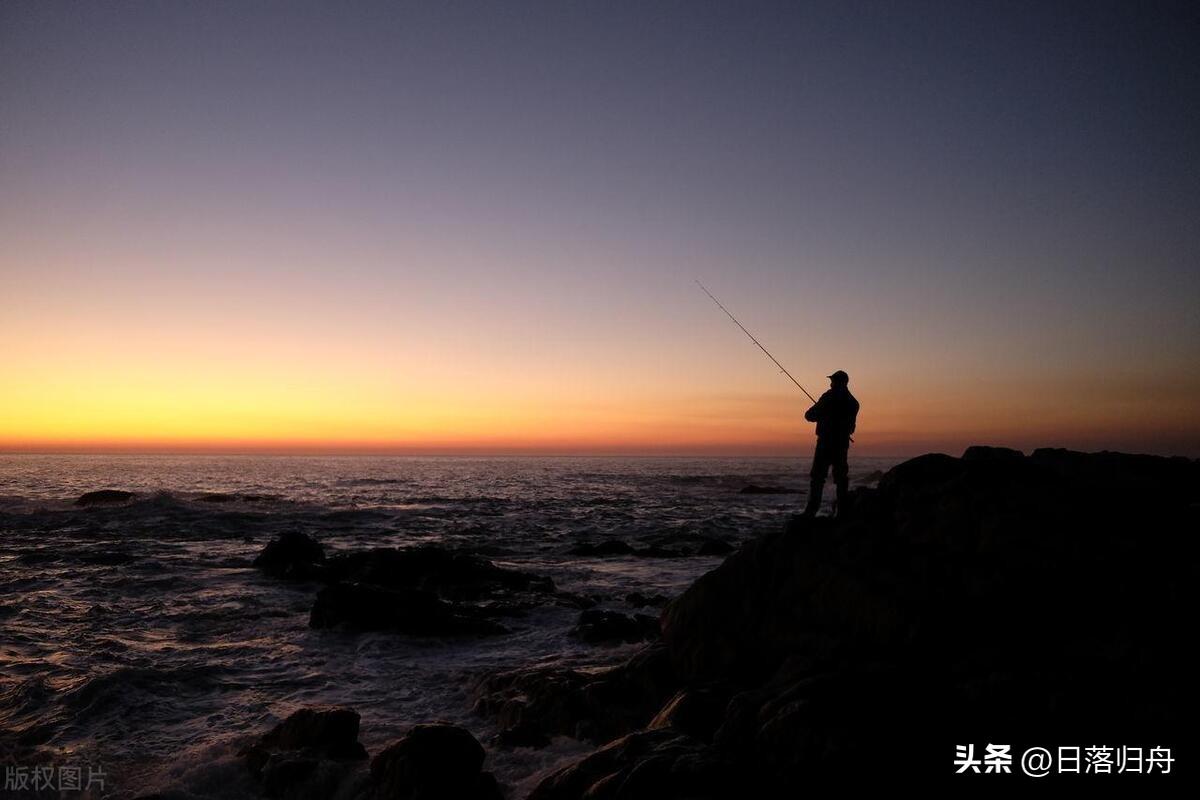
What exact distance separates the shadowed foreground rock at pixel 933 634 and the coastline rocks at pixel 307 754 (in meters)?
2.46

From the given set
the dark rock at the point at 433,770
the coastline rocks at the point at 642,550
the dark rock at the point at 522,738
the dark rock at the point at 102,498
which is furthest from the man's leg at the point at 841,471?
the dark rock at the point at 102,498

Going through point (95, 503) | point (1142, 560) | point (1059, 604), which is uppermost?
point (1142, 560)

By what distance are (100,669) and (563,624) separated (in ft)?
24.9

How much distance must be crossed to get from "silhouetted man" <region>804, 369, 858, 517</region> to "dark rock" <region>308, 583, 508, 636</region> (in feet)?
22.8

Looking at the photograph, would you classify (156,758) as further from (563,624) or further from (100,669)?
(563,624)

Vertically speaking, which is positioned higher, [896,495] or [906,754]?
[896,495]

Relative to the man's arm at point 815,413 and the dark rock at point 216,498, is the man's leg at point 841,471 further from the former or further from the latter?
the dark rock at point 216,498

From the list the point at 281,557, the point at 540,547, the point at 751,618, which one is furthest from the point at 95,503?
the point at 751,618

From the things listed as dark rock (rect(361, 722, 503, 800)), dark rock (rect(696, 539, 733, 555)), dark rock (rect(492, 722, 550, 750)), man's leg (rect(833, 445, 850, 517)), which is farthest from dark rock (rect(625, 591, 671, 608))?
dark rock (rect(361, 722, 503, 800))

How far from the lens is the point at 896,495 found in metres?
8.32

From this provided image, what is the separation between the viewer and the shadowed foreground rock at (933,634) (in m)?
4.55

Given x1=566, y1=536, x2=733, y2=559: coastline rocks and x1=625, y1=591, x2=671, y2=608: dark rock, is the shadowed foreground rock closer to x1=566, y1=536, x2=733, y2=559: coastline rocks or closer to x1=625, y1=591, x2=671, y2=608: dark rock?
x1=625, y1=591, x2=671, y2=608: dark rock

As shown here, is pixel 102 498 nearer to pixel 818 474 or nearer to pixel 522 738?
pixel 522 738

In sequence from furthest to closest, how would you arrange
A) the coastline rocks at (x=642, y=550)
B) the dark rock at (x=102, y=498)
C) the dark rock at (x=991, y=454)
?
the dark rock at (x=102, y=498) < the coastline rocks at (x=642, y=550) < the dark rock at (x=991, y=454)
